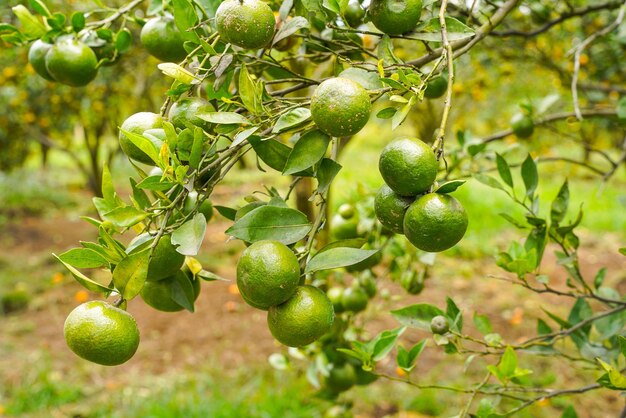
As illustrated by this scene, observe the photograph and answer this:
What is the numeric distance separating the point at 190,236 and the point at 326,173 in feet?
0.54

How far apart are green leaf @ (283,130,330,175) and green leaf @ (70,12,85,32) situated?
52cm

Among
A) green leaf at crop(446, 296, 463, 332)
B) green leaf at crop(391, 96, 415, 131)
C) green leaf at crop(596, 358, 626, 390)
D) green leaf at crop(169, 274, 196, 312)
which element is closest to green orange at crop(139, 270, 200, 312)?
green leaf at crop(169, 274, 196, 312)

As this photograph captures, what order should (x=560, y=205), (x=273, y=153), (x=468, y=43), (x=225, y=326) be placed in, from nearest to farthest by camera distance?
(x=273, y=153), (x=468, y=43), (x=560, y=205), (x=225, y=326)

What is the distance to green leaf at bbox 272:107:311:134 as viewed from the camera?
0.60 metres

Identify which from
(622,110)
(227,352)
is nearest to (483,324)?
(622,110)

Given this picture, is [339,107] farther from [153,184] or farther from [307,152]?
[153,184]

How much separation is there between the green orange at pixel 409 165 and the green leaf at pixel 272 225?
11 centimetres

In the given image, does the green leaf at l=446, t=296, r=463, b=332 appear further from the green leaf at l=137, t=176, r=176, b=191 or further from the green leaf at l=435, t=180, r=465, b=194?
the green leaf at l=137, t=176, r=176, b=191

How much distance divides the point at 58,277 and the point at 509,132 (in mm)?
3455

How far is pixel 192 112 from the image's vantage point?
65 cm

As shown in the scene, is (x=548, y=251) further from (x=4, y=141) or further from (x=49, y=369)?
(x=4, y=141)

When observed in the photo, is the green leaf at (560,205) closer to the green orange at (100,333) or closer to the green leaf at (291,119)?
the green leaf at (291,119)

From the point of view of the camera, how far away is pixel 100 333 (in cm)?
57

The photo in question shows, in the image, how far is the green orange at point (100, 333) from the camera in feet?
1.88
